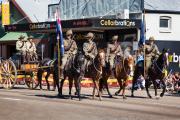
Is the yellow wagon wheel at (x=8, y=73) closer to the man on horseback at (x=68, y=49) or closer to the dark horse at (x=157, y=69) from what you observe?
the man on horseback at (x=68, y=49)

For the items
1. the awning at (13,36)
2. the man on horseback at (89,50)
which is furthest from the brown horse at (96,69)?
the awning at (13,36)

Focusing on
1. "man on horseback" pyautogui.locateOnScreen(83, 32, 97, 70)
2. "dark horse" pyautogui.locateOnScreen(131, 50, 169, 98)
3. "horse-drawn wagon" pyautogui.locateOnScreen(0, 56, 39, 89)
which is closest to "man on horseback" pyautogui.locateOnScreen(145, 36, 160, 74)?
"dark horse" pyautogui.locateOnScreen(131, 50, 169, 98)

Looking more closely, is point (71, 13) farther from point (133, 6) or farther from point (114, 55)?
point (114, 55)

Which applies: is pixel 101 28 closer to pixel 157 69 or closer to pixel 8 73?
pixel 8 73

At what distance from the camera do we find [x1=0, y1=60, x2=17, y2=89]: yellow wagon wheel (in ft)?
78.6

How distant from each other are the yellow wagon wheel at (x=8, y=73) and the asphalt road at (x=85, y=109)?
17.4 ft

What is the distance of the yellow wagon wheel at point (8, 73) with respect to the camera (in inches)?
944

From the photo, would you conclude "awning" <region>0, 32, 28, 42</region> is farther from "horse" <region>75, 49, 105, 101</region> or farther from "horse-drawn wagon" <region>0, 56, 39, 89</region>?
"horse" <region>75, 49, 105, 101</region>

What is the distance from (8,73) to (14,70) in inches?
17.6

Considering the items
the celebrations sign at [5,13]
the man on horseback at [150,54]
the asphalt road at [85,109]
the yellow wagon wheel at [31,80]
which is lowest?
the asphalt road at [85,109]

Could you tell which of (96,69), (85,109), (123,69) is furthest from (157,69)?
(85,109)

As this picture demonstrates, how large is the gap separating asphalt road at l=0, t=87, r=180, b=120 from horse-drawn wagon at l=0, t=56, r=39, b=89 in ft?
17.6

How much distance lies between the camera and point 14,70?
23750 mm

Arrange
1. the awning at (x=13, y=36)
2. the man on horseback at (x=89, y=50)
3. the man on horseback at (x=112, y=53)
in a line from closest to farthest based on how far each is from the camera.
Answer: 1. the man on horseback at (x=89, y=50)
2. the man on horseback at (x=112, y=53)
3. the awning at (x=13, y=36)
